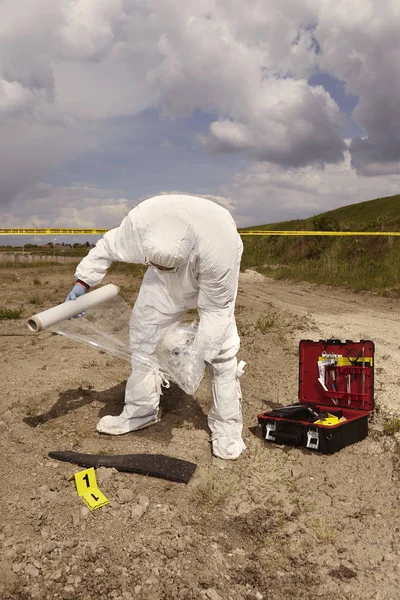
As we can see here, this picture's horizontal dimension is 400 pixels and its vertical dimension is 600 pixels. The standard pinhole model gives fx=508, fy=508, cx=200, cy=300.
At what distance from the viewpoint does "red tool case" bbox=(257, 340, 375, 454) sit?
4168mm

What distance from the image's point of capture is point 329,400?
4895 mm

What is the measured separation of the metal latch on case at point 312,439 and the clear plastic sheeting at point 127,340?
104 cm

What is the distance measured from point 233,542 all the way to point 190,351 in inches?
55.5

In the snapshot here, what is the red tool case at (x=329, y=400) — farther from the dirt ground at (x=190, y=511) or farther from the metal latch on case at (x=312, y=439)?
the dirt ground at (x=190, y=511)

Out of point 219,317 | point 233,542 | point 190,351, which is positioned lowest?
point 233,542

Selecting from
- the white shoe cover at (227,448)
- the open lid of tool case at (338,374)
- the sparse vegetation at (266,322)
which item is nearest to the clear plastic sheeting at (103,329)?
the white shoe cover at (227,448)

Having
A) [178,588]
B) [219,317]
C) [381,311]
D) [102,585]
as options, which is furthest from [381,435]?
[381,311]

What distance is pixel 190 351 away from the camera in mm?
3924

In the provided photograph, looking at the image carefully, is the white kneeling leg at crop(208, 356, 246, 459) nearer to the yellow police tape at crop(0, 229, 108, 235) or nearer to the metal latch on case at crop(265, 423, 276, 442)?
the metal latch on case at crop(265, 423, 276, 442)

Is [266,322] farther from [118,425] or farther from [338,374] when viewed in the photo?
[118,425]

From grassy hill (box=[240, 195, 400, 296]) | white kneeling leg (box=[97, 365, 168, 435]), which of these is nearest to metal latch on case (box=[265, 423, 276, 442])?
white kneeling leg (box=[97, 365, 168, 435])

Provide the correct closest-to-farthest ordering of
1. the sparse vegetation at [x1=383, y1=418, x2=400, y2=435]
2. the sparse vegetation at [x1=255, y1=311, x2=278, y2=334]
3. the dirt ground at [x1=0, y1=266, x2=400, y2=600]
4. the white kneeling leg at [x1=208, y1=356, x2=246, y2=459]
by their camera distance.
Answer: the dirt ground at [x1=0, y1=266, x2=400, y2=600], the white kneeling leg at [x1=208, y1=356, x2=246, y2=459], the sparse vegetation at [x1=383, y1=418, x2=400, y2=435], the sparse vegetation at [x1=255, y1=311, x2=278, y2=334]

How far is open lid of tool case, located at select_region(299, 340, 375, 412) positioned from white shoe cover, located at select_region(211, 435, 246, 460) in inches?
45.3

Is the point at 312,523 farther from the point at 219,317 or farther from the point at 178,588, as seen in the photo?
the point at 219,317
